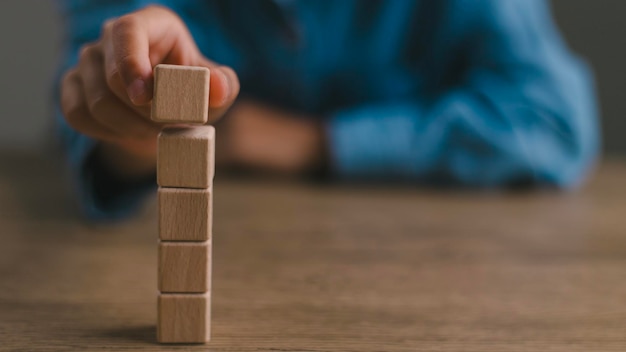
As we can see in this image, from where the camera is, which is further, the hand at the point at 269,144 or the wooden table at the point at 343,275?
the hand at the point at 269,144

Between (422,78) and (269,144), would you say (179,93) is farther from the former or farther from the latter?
(422,78)

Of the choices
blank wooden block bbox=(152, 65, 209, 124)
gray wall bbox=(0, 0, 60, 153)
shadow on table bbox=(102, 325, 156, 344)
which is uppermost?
gray wall bbox=(0, 0, 60, 153)

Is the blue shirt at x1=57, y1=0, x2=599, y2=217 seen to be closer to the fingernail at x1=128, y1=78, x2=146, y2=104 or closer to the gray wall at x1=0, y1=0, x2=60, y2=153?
the fingernail at x1=128, y1=78, x2=146, y2=104

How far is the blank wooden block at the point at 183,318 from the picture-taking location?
447 mm

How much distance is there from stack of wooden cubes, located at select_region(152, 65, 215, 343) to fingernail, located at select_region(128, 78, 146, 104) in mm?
17

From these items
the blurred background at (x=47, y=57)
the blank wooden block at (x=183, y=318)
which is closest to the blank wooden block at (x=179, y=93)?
the blank wooden block at (x=183, y=318)

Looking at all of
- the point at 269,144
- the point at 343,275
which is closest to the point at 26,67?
the point at 269,144

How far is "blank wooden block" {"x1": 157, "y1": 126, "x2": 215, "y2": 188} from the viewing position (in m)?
0.43

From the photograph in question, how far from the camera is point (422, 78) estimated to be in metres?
1.21

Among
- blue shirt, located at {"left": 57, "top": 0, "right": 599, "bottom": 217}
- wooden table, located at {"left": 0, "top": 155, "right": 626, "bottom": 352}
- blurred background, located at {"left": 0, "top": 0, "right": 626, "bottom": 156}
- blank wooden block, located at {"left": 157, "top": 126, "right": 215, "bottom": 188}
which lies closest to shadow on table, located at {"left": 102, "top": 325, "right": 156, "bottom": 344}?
wooden table, located at {"left": 0, "top": 155, "right": 626, "bottom": 352}

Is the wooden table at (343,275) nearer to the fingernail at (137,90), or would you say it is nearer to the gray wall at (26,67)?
the fingernail at (137,90)

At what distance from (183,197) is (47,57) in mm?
1554

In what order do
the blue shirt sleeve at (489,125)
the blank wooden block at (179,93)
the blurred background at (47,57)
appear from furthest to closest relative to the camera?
the blurred background at (47,57)
the blue shirt sleeve at (489,125)
the blank wooden block at (179,93)

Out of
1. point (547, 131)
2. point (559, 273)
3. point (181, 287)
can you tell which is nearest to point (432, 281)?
point (559, 273)
